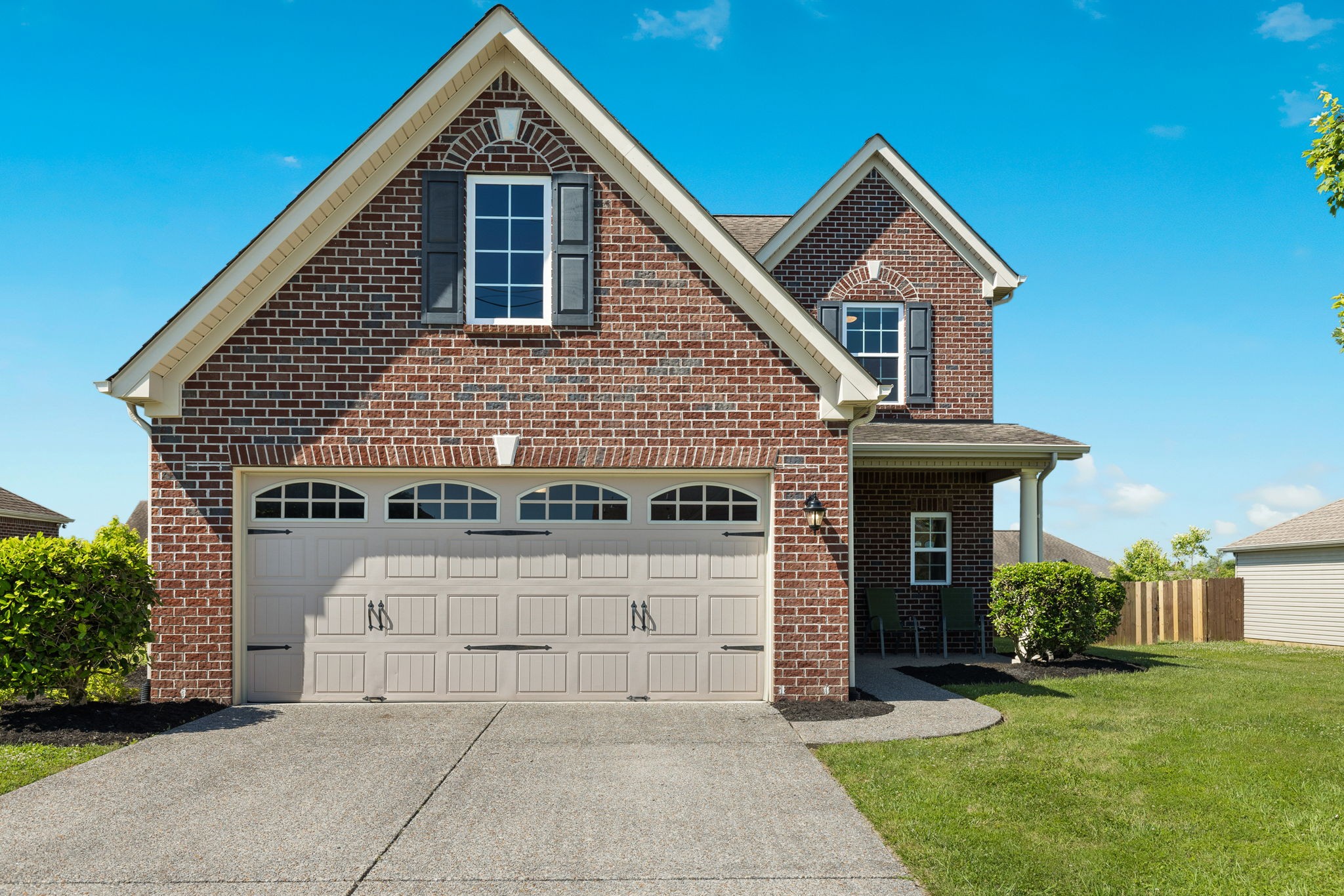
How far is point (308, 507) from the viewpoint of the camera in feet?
33.8

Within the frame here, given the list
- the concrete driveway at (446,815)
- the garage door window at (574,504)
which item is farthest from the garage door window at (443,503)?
the concrete driveway at (446,815)

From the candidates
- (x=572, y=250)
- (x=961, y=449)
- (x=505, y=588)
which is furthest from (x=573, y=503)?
(x=961, y=449)

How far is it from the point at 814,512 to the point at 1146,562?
99.6ft

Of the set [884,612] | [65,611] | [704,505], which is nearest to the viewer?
[65,611]

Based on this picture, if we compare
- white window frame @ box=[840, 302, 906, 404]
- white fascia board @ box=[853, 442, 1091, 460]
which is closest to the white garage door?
white fascia board @ box=[853, 442, 1091, 460]

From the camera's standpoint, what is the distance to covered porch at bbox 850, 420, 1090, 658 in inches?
604

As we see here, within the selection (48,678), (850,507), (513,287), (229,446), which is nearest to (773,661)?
(850,507)

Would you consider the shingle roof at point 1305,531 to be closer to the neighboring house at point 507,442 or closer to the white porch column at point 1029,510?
the white porch column at point 1029,510

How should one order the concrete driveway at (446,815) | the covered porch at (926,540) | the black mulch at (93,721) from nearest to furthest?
1. the concrete driveway at (446,815)
2. the black mulch at (93,721)
3. the covered porch at (926,540)

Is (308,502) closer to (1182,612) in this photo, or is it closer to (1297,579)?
(1182,612)

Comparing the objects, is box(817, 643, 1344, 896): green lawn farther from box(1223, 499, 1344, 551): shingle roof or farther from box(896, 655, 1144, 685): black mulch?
box(1223, 499, 1344, 551): shingle roof

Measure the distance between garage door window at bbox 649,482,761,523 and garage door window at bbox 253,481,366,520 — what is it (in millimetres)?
3367

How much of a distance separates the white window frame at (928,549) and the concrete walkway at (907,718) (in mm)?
3566

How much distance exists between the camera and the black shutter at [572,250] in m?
10.3
